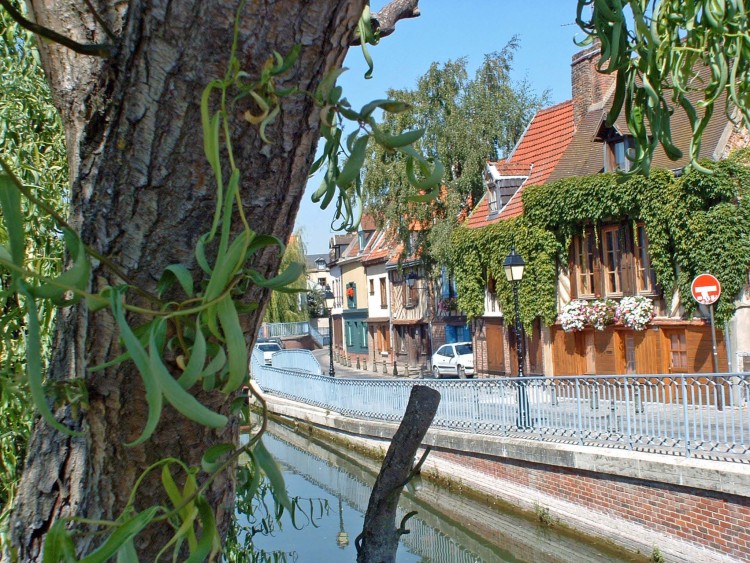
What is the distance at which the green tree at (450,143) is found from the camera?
25.6 m

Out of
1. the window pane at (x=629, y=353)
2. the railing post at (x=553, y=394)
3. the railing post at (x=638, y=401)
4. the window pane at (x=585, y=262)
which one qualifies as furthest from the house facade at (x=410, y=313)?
the railing post at (x=638, y=401)

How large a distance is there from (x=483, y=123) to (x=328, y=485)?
14036 millimetres

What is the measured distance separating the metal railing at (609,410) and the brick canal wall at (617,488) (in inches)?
10.3

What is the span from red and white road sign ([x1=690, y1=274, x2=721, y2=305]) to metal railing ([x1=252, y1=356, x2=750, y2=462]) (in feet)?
9.85

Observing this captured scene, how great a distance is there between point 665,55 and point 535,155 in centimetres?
2204

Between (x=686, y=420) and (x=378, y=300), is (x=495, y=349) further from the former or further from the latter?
(x=378, y=300)

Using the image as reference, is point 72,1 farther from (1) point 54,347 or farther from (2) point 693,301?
(2) point 693,301

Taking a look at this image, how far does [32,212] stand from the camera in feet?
8.07

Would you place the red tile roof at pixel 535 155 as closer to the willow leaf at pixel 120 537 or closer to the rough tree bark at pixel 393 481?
the rough tree bark at pixel 393 481

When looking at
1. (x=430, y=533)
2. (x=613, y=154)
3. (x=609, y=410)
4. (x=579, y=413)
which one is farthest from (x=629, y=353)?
(x=430, y=533)

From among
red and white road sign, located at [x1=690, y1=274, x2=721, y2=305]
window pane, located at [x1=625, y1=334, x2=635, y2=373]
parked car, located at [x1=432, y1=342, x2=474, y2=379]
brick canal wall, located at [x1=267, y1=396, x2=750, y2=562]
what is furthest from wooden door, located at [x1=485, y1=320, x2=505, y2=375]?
brick canal wall, located at [x1=267, y1=396, x2=750, y2=562]

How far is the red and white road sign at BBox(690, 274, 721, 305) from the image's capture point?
16234 mm

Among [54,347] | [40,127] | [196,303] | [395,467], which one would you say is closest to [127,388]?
[54,347]

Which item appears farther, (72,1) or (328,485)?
(328,485)
